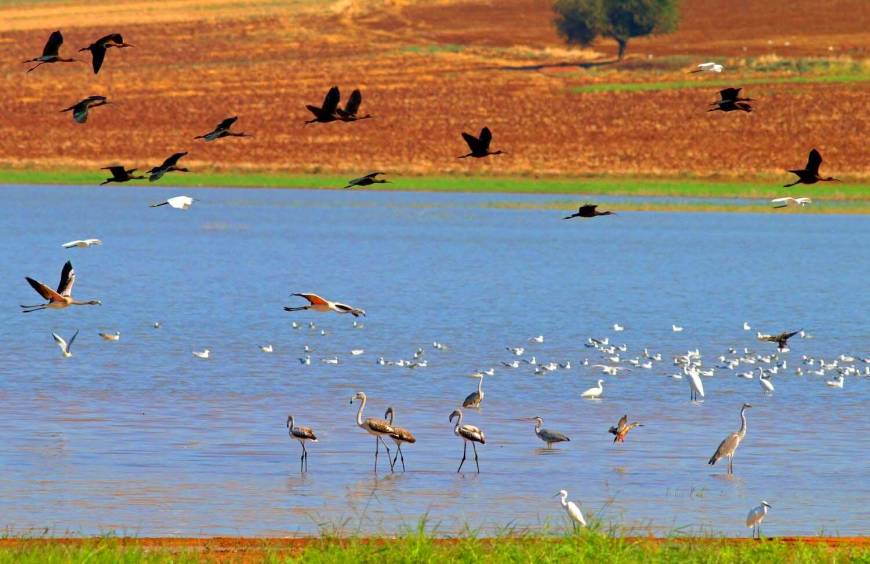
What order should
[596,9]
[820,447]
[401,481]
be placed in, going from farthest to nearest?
[596,9]
[820,447]
[401,481]

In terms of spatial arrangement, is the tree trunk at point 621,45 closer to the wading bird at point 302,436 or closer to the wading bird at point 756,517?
the wading bird at point 302,436

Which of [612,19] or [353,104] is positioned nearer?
[353,104]

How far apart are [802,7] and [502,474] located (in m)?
108

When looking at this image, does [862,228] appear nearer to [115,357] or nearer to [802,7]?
[115,357]

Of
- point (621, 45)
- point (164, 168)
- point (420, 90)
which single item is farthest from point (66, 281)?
point (621, 45)

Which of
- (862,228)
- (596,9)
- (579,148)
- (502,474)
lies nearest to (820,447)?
(502,474)

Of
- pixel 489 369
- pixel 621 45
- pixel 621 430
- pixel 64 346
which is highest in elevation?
pixel 621 430

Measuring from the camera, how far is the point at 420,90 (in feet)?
275

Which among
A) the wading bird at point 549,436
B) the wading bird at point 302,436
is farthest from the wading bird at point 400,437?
the wading bird at point 549,436

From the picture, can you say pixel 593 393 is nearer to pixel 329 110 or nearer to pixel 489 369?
pixel 489 369

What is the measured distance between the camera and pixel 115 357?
24.7 m

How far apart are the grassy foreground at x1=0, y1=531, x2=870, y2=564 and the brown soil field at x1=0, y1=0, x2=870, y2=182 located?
5230 cm

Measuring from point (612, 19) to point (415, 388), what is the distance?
91.0 m

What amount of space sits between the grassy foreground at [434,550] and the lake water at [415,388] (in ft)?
3.26
